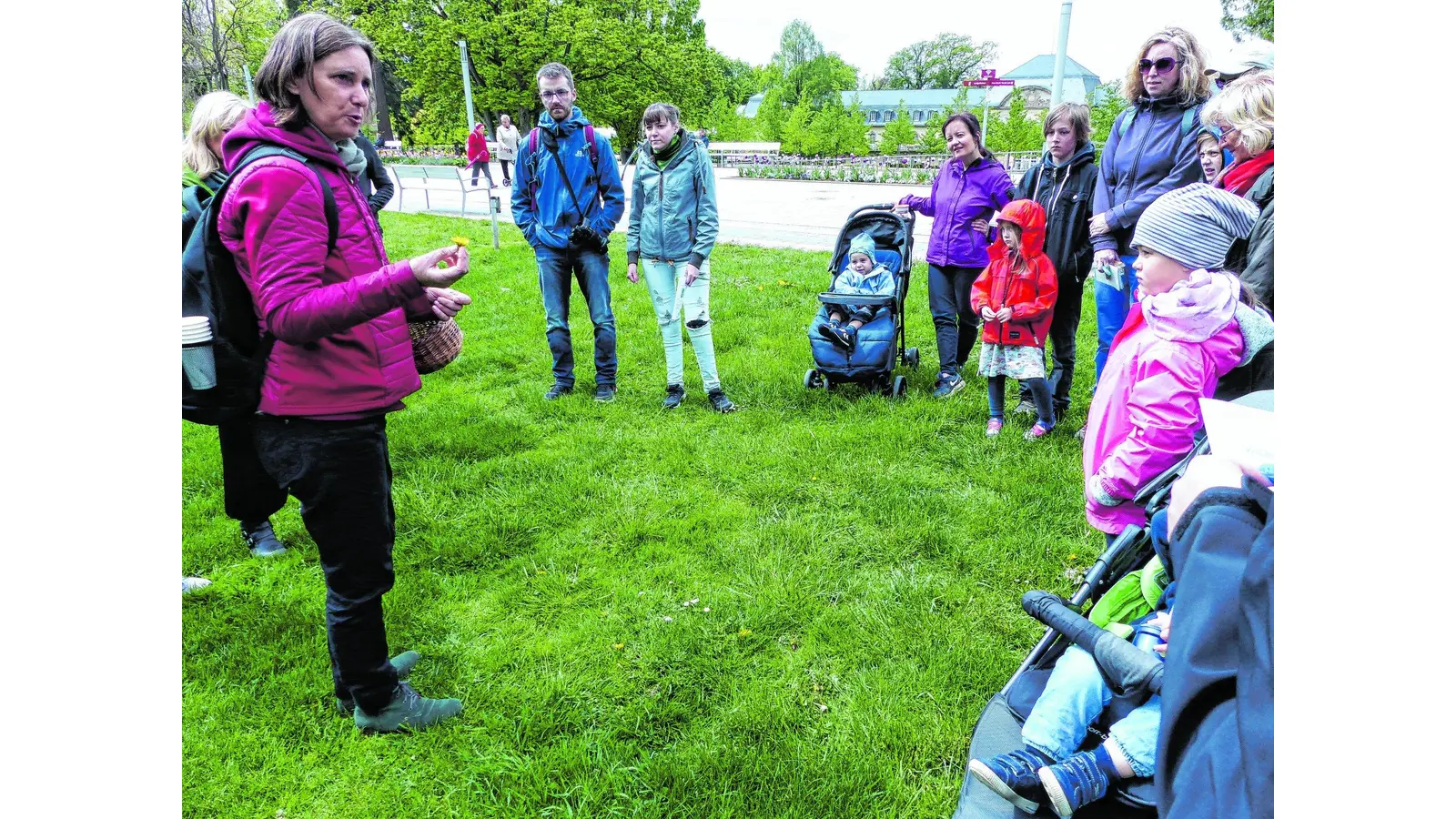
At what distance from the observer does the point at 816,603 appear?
136 inches

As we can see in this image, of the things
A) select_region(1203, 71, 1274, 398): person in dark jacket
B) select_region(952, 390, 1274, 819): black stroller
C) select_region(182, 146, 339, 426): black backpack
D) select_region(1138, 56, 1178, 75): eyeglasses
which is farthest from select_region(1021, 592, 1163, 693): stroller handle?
select_region(1138, 56, 1178, 75): eyeglasses

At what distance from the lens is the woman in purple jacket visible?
5.54 m

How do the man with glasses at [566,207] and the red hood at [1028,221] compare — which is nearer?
the red hood at [1028,221]

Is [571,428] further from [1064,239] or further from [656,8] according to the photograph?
[656,8]

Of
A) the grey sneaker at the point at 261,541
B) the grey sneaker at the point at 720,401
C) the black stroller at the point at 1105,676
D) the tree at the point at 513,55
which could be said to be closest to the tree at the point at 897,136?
the tree at the point at 513,55

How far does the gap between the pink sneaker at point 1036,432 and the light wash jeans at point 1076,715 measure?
10.7 ft

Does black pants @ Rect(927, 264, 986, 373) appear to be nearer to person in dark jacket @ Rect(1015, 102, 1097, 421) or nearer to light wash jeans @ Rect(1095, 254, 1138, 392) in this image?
person in dark jacket @ Rect(1015, 102, 1097, 421)

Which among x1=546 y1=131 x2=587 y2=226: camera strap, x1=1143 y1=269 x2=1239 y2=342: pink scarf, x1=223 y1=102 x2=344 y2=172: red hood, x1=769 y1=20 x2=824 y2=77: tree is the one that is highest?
x1=769 y1=20 x2=824 y2=77: tree

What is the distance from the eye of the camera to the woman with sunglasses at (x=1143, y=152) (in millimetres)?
4215

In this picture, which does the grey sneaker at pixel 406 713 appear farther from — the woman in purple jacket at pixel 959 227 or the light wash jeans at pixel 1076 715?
the woman in purple jacket at pixel 959 227

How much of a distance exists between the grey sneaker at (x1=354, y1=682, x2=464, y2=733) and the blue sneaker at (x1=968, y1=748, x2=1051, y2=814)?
1.83 m

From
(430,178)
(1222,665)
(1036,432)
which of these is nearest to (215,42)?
(430,178)

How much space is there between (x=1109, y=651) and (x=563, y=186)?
484 centimetres
